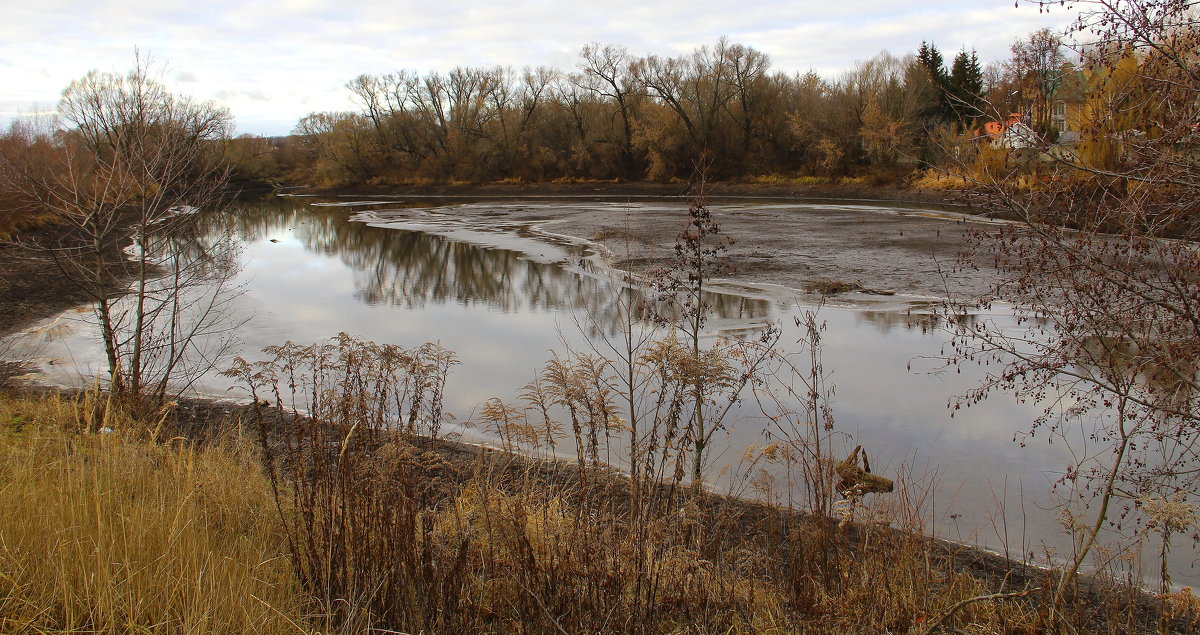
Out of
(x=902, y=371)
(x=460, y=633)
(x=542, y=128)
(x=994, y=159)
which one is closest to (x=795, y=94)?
(x=542, y=128)

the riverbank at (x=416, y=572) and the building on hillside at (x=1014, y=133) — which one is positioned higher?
the building on hillside at (x=1014, y=133)

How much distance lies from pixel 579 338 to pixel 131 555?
9.71 m

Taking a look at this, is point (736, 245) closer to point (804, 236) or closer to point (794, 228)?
point (804, 236)

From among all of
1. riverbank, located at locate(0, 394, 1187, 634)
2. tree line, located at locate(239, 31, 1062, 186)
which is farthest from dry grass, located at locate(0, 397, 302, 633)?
tree line, located at locate(239, 31, 1062, 186)

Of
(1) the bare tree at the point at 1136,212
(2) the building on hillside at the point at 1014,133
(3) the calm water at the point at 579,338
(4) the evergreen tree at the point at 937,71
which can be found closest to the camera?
(1) the bare tree at the point at 1136,212

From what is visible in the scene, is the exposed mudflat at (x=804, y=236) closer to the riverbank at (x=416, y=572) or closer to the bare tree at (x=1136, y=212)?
the bare tree at (x=1136, y=212)

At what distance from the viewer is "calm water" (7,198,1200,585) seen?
7.30 meters

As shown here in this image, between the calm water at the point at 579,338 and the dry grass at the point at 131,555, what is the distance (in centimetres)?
337

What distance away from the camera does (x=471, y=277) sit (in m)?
21.5

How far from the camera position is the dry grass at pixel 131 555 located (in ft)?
10.6

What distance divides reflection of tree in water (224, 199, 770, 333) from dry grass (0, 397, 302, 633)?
6387 mm

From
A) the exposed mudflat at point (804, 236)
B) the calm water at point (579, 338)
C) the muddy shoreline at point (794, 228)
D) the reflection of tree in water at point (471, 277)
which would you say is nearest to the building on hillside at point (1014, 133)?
the muddy shoreline at point (794, 228)

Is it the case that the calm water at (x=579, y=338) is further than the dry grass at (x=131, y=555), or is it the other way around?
the calm water at (x=579, y=338)

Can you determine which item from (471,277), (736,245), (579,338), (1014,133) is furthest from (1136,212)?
(736,245)
